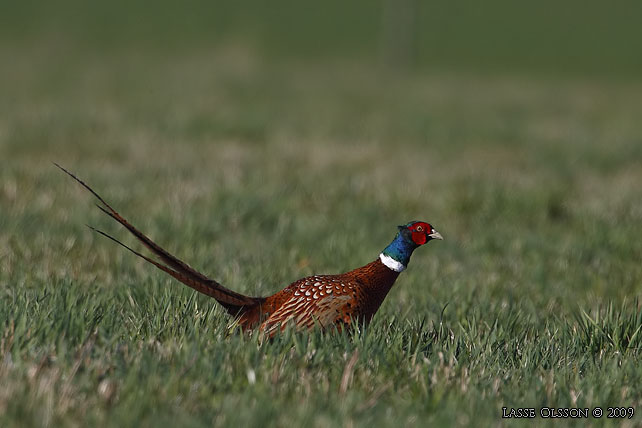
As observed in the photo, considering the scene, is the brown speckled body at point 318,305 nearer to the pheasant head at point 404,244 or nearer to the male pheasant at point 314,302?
the male pheasant at point 314,302

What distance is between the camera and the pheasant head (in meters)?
3.71

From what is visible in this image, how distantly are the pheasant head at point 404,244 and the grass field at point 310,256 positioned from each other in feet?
0.99

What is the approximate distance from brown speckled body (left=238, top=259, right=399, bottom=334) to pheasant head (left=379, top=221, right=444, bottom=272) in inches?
6.0

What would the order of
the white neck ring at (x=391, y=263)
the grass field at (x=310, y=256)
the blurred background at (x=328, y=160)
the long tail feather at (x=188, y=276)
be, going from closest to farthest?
the grass field at (x=310, y=256), the long tail feather at (x=188, y=276), the white neck ring at (x=391, y=263), the blurred background at (x=328, y=160)

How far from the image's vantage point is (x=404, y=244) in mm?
3750

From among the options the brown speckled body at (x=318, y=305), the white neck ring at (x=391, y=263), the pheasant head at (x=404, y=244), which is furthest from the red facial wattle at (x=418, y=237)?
the brown speckled body at (x=318, y=305)

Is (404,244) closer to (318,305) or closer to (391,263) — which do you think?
(391,263)

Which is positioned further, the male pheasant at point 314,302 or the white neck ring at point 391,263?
the white neck ring at point 391,263

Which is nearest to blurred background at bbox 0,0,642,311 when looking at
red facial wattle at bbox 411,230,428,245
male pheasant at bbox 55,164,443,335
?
red facial wattle at bbox 411,230,428,245

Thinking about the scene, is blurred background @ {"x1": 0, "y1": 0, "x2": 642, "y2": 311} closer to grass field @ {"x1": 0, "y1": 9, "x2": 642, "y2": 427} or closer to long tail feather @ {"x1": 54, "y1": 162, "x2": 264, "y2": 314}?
grass field @ {"x1": 0, "y1": 9, "x2": 642, "y2": 427}

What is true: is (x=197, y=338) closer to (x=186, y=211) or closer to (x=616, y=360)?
(x=616, y=360)

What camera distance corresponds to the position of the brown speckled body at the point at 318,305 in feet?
11.2

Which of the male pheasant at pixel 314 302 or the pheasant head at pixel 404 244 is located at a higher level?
the pheasant head at pixel 404 244

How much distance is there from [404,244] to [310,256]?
6.73 ft
